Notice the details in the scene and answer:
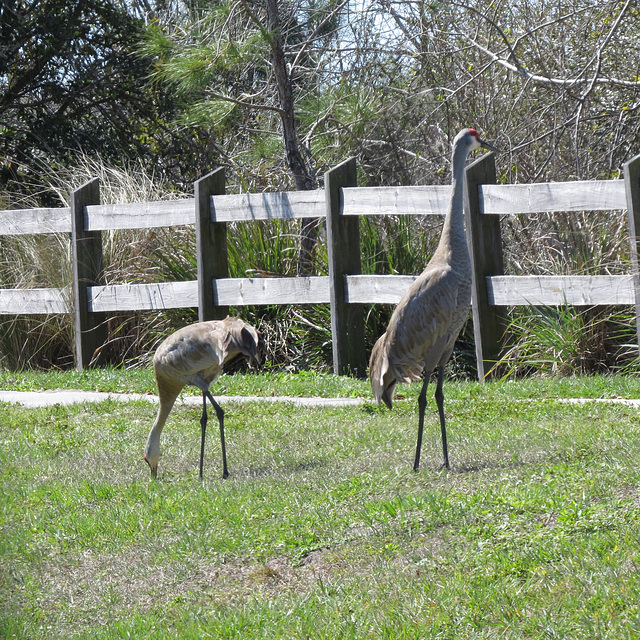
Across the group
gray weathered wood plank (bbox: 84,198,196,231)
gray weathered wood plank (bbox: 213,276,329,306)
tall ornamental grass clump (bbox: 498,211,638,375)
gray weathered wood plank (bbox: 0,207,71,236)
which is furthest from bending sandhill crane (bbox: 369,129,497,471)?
gray weathered wood plank (bbox: 0,207,71,236)

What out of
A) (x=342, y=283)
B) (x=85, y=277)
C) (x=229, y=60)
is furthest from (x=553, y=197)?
(x=85, y=277)

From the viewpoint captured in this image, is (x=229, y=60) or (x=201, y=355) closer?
(x=201, y=355)

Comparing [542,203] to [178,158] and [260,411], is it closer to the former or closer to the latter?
[260,411]

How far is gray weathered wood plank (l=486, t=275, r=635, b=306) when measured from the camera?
8.81 meters

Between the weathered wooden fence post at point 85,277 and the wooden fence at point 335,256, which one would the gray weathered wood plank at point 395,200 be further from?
the weathered wooden fence post at point 85,277

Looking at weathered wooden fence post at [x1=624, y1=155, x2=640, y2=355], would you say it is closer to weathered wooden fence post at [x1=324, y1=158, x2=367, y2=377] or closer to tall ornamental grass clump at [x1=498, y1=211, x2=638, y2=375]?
tall ornamental grass clump at [x1=498, y1=211, x2=638, y2=375]

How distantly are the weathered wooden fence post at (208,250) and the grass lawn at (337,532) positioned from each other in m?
3.39

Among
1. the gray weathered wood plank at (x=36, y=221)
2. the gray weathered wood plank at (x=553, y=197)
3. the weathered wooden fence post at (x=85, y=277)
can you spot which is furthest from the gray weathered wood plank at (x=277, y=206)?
the gray weathered wood plank at (x=36, y=221)

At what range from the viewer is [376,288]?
10.2 metres

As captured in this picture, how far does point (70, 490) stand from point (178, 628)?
237 cm

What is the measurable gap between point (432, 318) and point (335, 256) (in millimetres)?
4288

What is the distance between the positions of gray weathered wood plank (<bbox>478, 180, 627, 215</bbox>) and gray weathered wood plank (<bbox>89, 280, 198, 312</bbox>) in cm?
368

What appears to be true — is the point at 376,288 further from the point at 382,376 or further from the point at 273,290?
the point at 382,376

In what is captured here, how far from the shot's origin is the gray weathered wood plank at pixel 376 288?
998 centimetres
